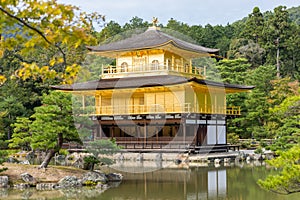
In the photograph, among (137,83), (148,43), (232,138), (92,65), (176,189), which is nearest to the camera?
(176,189)

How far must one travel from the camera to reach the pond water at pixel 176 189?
11.2 metres

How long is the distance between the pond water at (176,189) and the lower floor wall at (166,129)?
5.40 meters

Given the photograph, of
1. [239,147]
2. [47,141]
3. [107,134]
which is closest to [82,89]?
[107,134]

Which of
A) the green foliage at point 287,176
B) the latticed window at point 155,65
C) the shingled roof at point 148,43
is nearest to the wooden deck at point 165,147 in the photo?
the latticed window at point 155,65

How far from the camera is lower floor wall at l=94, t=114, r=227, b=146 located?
71.9ft

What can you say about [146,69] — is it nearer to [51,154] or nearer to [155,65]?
[155,65]

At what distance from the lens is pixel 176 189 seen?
12.5 meters

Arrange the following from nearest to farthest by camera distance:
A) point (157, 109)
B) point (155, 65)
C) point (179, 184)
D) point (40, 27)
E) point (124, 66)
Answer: point (40, 27)
point (179, 184)
point (157, 109)
point (155, 65)
point (124, 66)

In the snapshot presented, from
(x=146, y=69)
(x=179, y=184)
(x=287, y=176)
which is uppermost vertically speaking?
(x=146, y=69)

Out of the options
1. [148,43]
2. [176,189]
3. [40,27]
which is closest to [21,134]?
[176,189]

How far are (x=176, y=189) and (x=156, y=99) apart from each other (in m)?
11.2

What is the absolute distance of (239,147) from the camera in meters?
25.1

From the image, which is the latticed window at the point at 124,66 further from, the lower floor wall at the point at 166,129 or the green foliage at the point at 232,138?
the green foliage at the point at 232,138

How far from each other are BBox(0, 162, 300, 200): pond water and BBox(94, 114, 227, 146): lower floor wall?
5.40 meters
